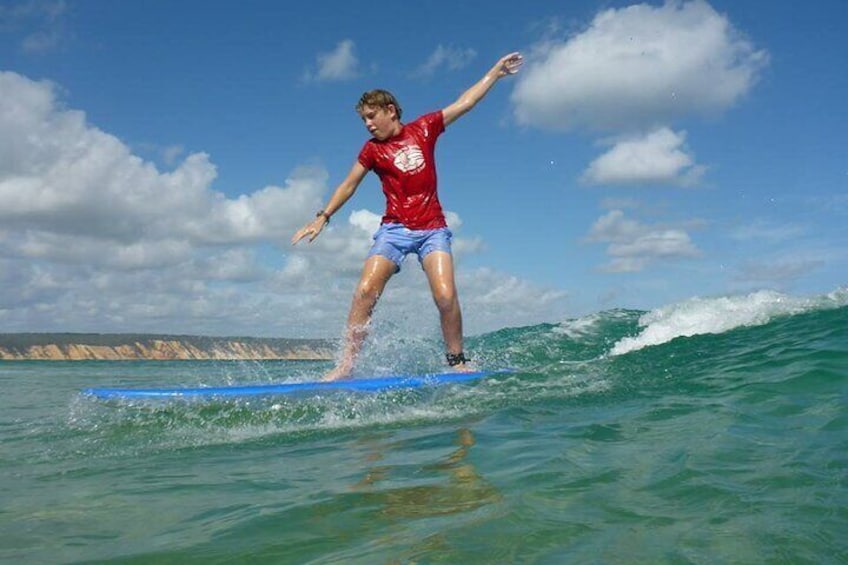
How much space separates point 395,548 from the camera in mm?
2447

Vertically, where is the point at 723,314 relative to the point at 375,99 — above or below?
below

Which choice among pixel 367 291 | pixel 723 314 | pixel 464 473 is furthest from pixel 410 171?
pixel 723 314

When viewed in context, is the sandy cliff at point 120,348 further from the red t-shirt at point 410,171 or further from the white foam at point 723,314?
the red t-shirt at point 410,171

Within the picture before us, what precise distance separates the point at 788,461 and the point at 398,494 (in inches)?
79.2

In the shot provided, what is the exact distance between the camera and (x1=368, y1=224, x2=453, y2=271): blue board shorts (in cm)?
723

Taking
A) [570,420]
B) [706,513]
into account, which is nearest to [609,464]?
[706,513]

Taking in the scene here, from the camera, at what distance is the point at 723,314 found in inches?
511

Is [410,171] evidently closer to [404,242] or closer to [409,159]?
[409,159]

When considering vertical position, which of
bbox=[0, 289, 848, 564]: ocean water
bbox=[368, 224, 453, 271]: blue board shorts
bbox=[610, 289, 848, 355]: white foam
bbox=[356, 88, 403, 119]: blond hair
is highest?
bbox=[356, 88, 403, 119]: blond hair

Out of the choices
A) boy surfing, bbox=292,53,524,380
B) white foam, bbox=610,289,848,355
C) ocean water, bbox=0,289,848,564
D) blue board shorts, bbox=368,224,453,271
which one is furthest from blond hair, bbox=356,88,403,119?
white foam, bbox=610,289,848,355

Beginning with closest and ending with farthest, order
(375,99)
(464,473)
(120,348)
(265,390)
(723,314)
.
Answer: (464,473) < (265,390) < (375,99) < (723,314) < (120,348)

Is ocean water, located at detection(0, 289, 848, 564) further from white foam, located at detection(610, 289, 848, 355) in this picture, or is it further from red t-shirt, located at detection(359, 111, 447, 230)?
white foam, located at detection(610, 289, 848, 355)

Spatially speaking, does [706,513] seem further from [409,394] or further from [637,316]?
[637,316]

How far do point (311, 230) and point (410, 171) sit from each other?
1.21 meters
